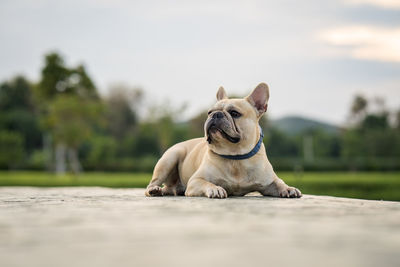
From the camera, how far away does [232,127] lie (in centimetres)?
500

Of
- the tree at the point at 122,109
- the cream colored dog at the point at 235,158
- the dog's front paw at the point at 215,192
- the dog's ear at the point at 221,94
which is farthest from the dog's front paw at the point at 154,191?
the tree at the point at 122,109

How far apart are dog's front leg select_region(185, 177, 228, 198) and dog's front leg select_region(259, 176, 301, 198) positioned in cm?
68

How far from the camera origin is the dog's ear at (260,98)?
554cm

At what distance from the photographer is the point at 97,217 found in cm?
307

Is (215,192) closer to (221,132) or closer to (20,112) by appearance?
(221,132)

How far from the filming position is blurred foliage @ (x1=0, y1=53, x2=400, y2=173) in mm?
43416

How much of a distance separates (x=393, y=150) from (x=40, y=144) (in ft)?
186

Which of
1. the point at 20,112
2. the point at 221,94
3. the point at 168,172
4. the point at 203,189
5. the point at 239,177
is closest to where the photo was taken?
the point at 203,189

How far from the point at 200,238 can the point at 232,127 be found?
290cm

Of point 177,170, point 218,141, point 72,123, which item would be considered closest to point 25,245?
point 218,141

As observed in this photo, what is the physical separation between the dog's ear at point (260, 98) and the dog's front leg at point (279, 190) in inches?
34.8

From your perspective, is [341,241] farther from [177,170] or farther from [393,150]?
[393,150]

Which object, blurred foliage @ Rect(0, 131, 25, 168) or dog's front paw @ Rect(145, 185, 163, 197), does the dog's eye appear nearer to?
dog's front paw @ Rect(145, 185, 163, 197)

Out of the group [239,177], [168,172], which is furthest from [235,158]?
[168,172]
